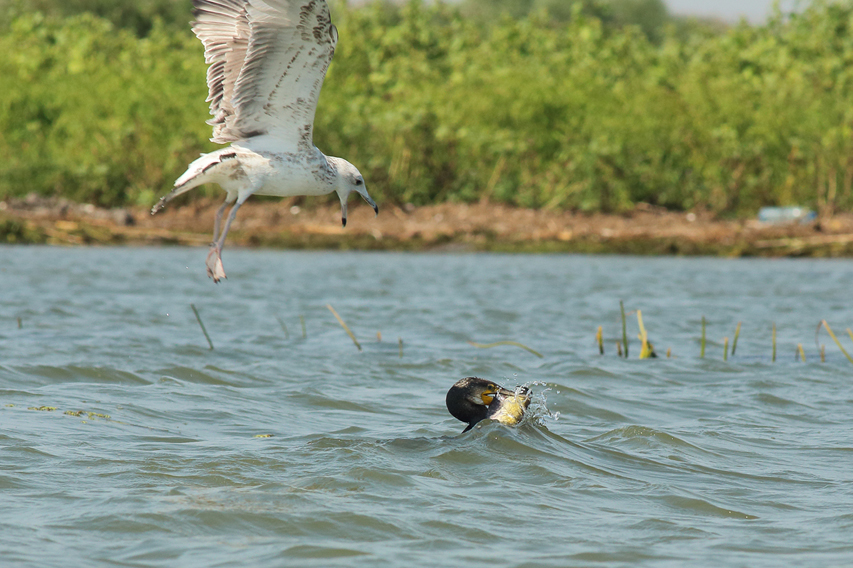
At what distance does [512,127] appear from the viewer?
23.5m

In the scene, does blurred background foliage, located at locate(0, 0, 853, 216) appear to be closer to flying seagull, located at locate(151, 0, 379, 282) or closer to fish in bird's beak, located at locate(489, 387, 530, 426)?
fish in bird's beak, located at locate(489, 387, 530, 426)

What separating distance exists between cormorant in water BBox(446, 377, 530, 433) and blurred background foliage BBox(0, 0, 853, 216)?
51.1 feet

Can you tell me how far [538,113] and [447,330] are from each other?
43.7 ft

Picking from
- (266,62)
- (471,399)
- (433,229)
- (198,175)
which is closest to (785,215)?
(433,229)

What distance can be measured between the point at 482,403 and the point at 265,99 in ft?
7.38

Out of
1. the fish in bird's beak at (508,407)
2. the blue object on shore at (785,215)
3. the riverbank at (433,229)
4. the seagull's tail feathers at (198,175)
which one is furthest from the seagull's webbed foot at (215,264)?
the blue object on shore at (785,215)

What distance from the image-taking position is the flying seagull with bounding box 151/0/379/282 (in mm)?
5633

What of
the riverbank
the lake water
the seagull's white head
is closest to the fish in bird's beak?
the lake water

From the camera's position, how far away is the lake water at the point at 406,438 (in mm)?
4543

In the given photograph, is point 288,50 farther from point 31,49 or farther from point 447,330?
point 31,49

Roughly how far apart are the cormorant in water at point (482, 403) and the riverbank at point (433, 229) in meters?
13.8

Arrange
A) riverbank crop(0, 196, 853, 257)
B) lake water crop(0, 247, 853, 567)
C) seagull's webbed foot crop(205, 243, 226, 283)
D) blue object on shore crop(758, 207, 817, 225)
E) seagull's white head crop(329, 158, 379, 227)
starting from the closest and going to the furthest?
lake water crop(0, 247, 853, 567) → seagull's webbed foot crop(205, 243, 226, 283) → seagull's white head crop(329, 158, 379, 227) → riverbank crop(0, 196, 853, 257) → blue object on shore crop(758, 207, 817, 225)

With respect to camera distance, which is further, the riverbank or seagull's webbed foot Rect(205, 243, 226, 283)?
the riverbank

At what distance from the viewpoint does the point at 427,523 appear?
4758mm
